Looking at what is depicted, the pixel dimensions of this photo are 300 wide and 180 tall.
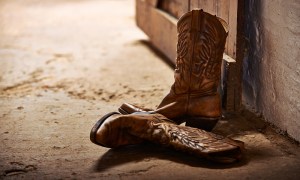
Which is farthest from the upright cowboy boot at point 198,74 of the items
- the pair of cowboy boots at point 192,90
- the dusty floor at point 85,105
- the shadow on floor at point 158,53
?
the shadow on floor at point 158,53

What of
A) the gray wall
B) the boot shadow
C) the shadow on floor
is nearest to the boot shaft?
the gray wall

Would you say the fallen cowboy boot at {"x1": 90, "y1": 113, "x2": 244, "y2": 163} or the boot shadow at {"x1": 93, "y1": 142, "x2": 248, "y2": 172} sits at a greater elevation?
the fallen cowboy boot at {"x1": 90, "y1": 113, "x2": 244, "y2": 163}

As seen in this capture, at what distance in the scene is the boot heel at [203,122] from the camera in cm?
268

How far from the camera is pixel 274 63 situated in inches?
108

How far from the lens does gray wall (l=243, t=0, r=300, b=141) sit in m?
2.54

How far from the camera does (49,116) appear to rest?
3061mm

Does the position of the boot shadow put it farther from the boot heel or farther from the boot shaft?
the boot shaft

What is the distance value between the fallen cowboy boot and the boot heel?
6.7 inches

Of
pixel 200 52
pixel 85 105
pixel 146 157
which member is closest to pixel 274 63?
pixel 200 52

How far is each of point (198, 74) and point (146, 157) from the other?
1.77 feet

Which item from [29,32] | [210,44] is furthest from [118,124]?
[29,32]

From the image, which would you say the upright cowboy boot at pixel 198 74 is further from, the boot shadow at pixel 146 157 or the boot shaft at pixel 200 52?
the boot shadow at pixel 146 157

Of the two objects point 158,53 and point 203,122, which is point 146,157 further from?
point 158,53

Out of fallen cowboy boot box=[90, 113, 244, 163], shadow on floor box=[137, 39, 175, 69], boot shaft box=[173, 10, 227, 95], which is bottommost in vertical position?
shadow on floor box=[137, 39, 175, 69]
